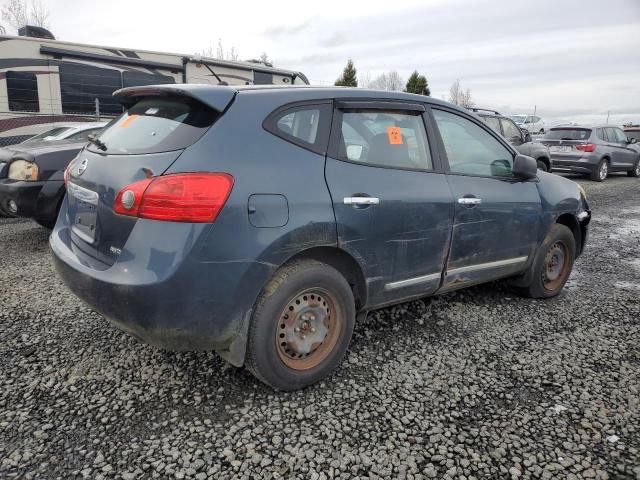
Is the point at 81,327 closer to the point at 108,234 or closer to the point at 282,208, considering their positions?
the point at 108,234

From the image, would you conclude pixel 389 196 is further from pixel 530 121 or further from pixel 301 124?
pixel 530 121

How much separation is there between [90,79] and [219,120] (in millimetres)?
9049

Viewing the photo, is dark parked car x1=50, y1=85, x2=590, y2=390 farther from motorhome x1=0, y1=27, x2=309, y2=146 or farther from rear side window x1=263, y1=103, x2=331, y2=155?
motorhome x1=0, y1=27, x2=309, y2=146

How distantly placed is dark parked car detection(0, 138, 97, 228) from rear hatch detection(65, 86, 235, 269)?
8.32 feet

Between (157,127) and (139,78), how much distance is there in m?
8.88

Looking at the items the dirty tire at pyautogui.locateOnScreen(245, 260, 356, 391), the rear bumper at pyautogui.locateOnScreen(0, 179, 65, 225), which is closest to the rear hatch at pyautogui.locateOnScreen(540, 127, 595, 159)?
the rear bumper at pyautogui.locateOnScreen(0, 179, 65, 225)

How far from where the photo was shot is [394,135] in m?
3.08

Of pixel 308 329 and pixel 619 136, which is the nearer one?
pixel 308 329

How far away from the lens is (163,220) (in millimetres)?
2199

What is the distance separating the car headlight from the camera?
4.98 meters

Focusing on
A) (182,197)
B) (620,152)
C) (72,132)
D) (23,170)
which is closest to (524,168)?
(182,197)

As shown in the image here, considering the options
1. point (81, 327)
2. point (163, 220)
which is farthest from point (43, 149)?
point (163, 220)

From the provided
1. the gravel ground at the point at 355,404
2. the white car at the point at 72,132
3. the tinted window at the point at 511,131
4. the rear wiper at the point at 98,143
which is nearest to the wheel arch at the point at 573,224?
the gravel ground at the point at 355,404

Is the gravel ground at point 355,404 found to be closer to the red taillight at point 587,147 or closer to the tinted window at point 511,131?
the tinted window at point 511,131
